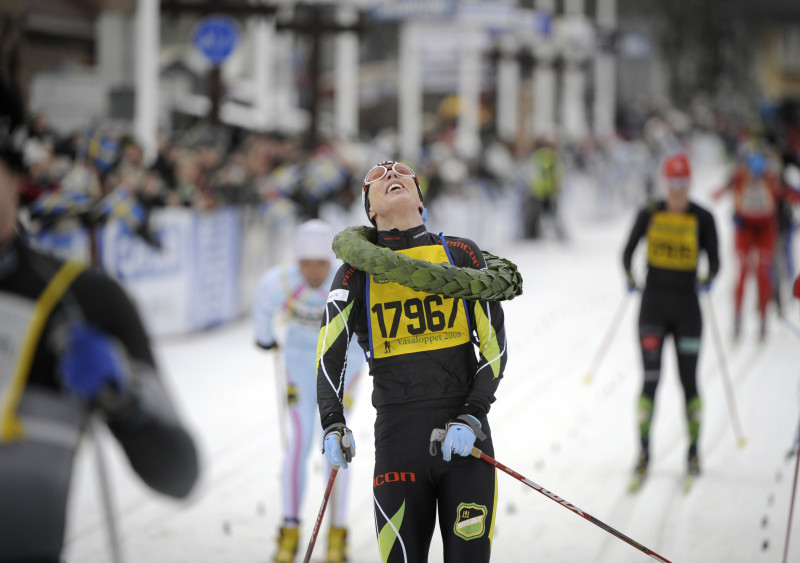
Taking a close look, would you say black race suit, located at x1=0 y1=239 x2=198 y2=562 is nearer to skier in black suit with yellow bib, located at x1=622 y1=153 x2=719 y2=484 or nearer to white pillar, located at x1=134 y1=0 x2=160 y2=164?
skier in black suit with yellow bib, located at x1=622 y1=153 x2=719 y2=484

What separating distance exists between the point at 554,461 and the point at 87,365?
6.30 meters

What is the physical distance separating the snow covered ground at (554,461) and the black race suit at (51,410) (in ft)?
6.45

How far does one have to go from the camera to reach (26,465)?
229 cm

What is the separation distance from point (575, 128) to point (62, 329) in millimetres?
40889

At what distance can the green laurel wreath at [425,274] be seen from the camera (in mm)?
3783

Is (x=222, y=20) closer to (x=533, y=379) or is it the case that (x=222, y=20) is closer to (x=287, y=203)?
(x=287, y=203)

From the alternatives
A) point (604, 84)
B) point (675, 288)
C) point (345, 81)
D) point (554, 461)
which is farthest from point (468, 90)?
point (675, 288)

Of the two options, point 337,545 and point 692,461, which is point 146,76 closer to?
point 692,461

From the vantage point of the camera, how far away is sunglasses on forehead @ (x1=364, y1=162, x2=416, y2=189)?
4074 mm

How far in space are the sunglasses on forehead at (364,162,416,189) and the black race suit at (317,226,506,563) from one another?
0.22 m

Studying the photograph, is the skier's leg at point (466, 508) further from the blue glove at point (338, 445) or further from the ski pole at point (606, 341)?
the ski pole at point (606, 341)

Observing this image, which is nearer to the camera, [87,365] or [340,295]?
[87,365]

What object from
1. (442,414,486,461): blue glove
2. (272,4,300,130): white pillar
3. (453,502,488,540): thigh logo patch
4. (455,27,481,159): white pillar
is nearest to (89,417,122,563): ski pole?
(442,414,486,461): blue glove

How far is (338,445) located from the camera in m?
3.85
